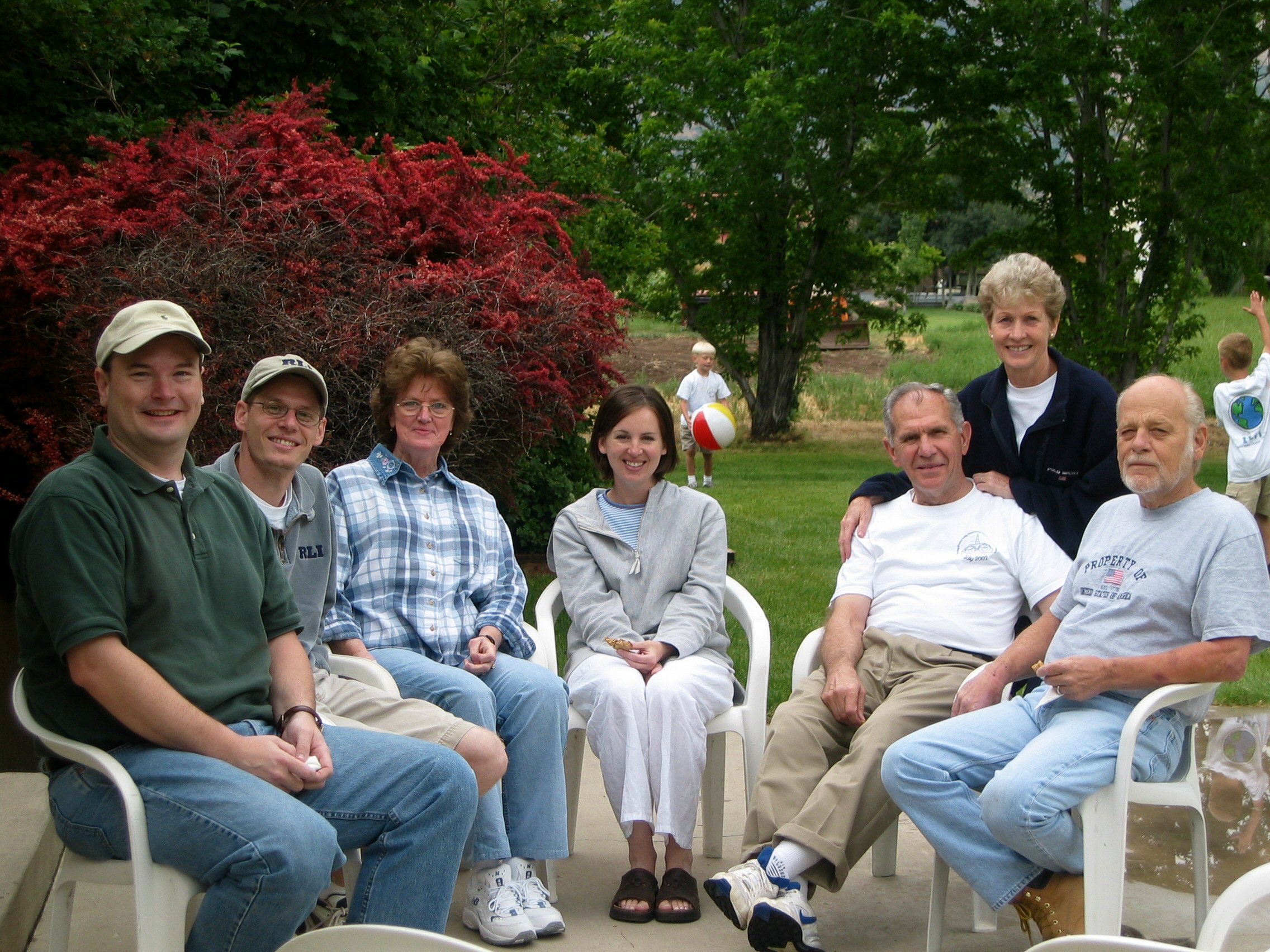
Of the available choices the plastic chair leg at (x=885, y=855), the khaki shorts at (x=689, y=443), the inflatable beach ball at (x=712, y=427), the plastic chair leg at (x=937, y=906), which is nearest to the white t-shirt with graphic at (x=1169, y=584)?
the plastic chair leg at (x=937, y=906)

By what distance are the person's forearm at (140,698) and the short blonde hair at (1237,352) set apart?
8355mm

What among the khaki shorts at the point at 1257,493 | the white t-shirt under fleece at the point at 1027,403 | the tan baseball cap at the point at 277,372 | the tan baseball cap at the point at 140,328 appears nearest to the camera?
the tan baseball cap at the point at 140,328

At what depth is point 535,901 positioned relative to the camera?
3.26 meters

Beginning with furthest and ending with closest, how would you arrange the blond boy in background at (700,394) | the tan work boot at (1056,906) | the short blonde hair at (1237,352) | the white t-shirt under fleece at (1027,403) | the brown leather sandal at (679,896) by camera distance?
1. the blond boy in background at (700,394)
2. the short blonde hair at (1237,352)
3. the white t-shirt under fleece at (1027,403)
4. the brown leather sandal at (679,896)
5. the tan work boot at (1056,906)

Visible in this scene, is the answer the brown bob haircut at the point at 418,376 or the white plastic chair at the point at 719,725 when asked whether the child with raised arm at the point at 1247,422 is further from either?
the brown bob haircut at the point at 418,376

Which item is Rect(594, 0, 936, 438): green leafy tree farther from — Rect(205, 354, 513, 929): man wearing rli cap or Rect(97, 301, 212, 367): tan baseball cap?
Rect(97, 301, 212, 367): tan baseball cap

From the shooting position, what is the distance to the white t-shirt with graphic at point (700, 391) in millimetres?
14844

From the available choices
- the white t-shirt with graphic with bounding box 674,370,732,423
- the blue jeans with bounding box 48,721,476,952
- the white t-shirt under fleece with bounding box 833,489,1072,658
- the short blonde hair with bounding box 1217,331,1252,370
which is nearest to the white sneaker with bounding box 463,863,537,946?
the blue jeans with bounding box 48,721,476,952

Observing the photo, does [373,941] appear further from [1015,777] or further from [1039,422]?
[1039,422]

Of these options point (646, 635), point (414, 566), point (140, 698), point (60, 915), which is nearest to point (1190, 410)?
point (646, 635)

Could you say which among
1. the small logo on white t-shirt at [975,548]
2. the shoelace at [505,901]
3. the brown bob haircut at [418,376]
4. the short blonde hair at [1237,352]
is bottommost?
the shoelace at [505,901]

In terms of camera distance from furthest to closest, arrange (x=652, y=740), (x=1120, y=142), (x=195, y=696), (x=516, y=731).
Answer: (x=1120, y=142), (x=652, y=740), (x=516, y=731), (x=195, y=696)

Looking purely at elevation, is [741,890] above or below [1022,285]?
below

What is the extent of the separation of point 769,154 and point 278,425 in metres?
17.3
